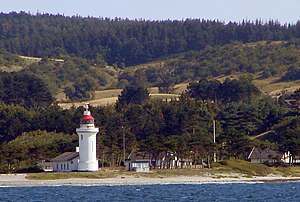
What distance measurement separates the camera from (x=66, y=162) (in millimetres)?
89438

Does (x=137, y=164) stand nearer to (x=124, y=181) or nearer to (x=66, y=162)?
(x=66, y=162)

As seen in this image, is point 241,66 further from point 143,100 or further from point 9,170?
point 9,170

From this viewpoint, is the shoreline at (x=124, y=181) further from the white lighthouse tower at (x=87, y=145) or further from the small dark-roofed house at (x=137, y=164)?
the small dark-roofed house at (x=137, y=164)


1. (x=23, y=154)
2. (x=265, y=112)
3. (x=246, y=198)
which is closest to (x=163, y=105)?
(x=265, y=112)

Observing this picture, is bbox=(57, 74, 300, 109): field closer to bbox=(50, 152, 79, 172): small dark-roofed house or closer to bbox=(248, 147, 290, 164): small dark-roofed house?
bbox=(248, 147, 290, 164): small dark-roofed house

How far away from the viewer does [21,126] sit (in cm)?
11731

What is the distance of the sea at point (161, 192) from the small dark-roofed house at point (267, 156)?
15.7 metres

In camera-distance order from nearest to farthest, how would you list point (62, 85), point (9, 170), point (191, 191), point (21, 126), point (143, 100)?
point (191, 191)
point (9, 170)
point (21, 126)
point (143, 100)
point (62, 85)

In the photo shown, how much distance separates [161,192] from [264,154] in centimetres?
3230

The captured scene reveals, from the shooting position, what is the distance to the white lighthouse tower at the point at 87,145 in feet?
278

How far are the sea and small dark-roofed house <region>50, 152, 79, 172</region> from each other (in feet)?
28.3

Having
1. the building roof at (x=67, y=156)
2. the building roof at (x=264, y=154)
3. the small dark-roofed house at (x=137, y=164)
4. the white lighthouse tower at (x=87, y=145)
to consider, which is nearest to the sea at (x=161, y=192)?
the white lighthouse tower at (x=87, y=145)

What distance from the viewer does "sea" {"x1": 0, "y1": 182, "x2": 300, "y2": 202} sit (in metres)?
65.2

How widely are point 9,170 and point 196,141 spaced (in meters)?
18.2
